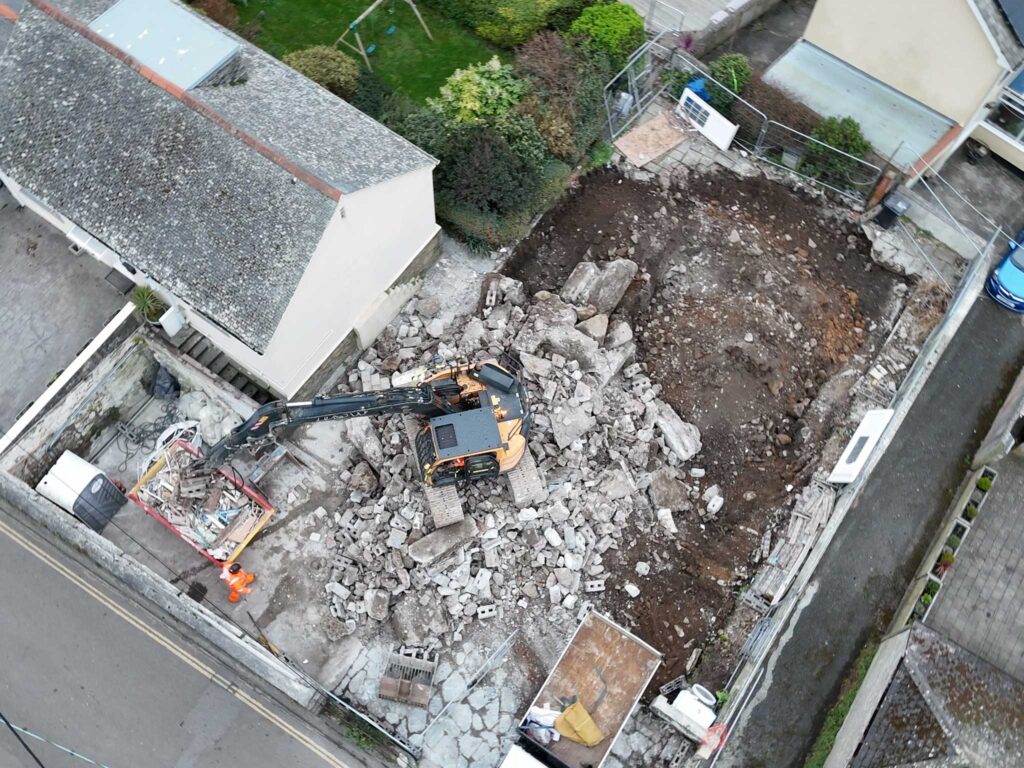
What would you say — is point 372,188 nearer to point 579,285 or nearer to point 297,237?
point 297,237

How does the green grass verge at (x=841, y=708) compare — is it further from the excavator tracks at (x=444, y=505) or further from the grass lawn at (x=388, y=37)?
the grass lawn at (x=388, y=37)

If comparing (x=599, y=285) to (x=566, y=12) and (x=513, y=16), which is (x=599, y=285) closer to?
(x=513, y=16)

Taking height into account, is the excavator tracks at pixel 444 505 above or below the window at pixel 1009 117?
below

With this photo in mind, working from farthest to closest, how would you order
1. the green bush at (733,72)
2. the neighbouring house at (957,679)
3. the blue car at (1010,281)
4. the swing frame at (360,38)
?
the swing frame at (360,38), the green bush at (733,72), the blue car at (1010,281), the neighbouring house at (957,679)

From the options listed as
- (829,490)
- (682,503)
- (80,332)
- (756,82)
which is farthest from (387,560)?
(756,82)

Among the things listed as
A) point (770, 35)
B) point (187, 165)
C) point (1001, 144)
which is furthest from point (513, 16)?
point (1001, 144)

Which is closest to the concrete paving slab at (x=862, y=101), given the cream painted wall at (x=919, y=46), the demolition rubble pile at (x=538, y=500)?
the cream painted wall at (x=919, y=46)
